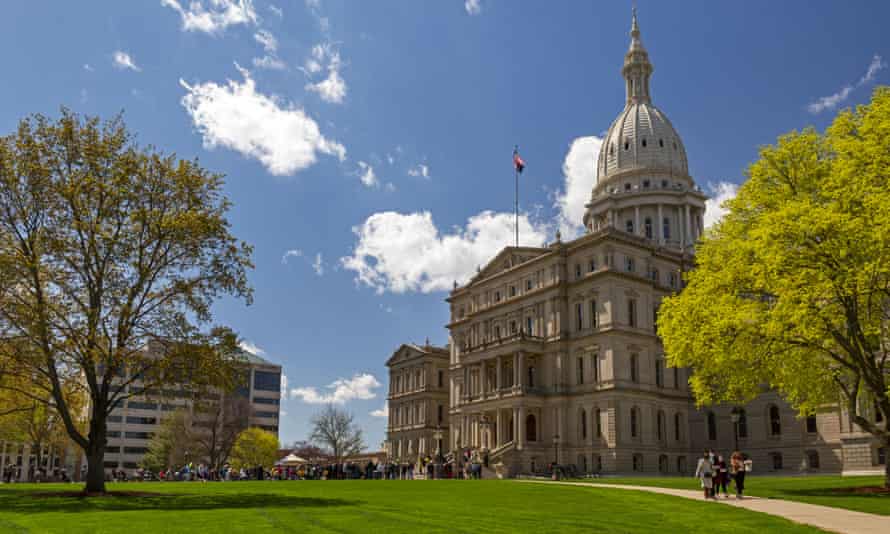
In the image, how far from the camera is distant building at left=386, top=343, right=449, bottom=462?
99312 mm

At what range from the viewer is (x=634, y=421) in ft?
226

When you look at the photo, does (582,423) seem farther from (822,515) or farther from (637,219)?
(822,515)

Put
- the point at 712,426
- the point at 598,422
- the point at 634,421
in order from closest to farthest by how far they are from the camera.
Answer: the point at 634,421, the point at 598,422, the point at 712,426

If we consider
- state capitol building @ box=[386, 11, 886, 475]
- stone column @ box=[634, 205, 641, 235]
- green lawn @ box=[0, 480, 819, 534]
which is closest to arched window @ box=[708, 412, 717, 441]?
state capitol building @ box=[386, 11, 886, 475]

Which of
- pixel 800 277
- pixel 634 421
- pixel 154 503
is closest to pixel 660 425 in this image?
pixel 634 421

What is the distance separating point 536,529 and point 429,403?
275ft

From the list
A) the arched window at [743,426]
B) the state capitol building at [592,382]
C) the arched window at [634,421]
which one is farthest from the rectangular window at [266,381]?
the arched window at [743,426]

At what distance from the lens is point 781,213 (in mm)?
28922

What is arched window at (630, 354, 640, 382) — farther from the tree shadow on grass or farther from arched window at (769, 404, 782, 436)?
the tree shadow on grass

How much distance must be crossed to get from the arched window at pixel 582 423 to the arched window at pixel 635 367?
18.3ft

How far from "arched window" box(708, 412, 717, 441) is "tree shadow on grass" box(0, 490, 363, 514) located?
5478cm

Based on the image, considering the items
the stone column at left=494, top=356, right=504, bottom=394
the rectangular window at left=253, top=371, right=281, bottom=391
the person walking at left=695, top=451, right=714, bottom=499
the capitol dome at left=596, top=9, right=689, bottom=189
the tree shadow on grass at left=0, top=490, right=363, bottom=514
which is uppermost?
the capitol dome at left=596, top=9, right=689, bottom=189

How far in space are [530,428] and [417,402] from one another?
93.1ft

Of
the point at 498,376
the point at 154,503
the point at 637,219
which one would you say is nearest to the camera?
the point at 154,503
